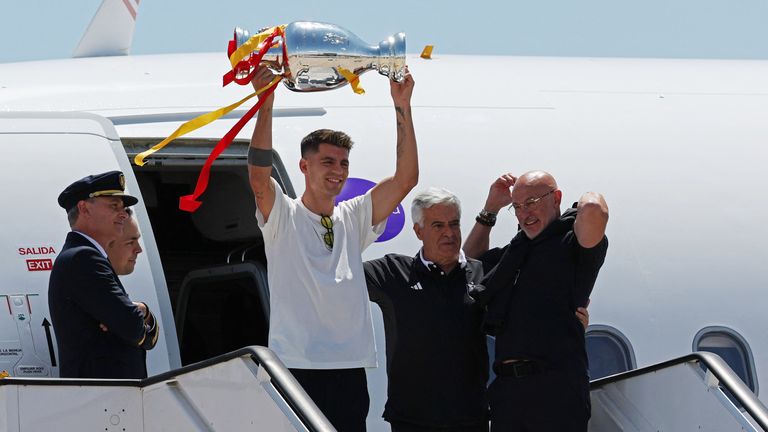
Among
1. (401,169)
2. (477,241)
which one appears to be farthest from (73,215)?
(477,241)

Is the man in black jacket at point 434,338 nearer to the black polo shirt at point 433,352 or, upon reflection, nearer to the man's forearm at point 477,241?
the black polo shirt at point 433,352

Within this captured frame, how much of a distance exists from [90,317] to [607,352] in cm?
313

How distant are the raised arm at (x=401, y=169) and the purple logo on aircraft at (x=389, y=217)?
644 mm

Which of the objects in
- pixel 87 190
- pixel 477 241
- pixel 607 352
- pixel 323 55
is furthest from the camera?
pixel 607 352

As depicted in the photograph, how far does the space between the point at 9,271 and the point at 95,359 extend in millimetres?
807

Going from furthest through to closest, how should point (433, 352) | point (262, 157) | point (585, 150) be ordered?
1. point (585, 150)
2. point (433, 352)
3. point (262, 157)

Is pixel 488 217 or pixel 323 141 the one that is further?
pixel 488 217

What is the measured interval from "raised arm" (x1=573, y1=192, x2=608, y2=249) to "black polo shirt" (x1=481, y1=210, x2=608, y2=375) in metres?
0.07

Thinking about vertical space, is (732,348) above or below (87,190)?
below

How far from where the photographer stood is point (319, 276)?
19.1ft

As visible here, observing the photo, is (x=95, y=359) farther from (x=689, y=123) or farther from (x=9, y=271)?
(x=689, y=123)

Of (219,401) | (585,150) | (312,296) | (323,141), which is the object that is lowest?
(219,401)

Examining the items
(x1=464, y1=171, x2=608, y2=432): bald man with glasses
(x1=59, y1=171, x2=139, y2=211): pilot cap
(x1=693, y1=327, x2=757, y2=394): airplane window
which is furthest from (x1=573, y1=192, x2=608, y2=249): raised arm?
(x1=59, y1=171, x2=139, y2=211): pilot cap

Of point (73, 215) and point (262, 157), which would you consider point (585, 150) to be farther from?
point (73, 215)
